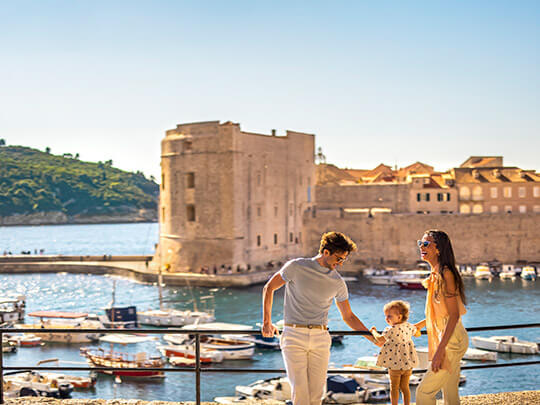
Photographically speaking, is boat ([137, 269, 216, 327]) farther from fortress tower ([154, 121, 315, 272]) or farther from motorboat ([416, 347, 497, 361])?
motorboat ([416, 347, 497, 361])

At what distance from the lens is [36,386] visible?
15484 mm

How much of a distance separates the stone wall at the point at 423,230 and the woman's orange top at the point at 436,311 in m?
35.2

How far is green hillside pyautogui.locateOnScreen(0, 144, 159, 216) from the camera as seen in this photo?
111m

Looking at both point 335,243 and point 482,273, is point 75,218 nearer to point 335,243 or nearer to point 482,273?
point 482,273

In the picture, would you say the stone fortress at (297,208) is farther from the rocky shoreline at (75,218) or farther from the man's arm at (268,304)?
the rocky shoreline at (75,218)

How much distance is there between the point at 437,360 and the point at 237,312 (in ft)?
75.8

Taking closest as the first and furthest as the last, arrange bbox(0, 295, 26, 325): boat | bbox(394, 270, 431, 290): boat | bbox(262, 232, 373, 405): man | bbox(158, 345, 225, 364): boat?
1. bbox(262, 232, 373, 405): man
2. bbox(158, 345, 225, 364): boat
3. bbox(0, 295, 26, 325): boat
4. bbox(394, 270, 431, 290): boat

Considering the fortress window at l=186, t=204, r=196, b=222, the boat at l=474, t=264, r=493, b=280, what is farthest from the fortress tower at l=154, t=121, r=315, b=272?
the boat at l=474, t=264, r=493, b=280

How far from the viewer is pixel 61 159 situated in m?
129

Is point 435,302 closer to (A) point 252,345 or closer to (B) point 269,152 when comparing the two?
(A) point 252,345

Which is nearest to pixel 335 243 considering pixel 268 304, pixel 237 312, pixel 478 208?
pixel 268 304

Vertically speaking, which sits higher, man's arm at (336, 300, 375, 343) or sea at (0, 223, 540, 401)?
man's arm at (336, 300, 375, 343)

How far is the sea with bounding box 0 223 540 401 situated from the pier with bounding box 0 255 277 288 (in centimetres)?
52

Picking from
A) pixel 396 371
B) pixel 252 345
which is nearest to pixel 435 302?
pixel 396 371
